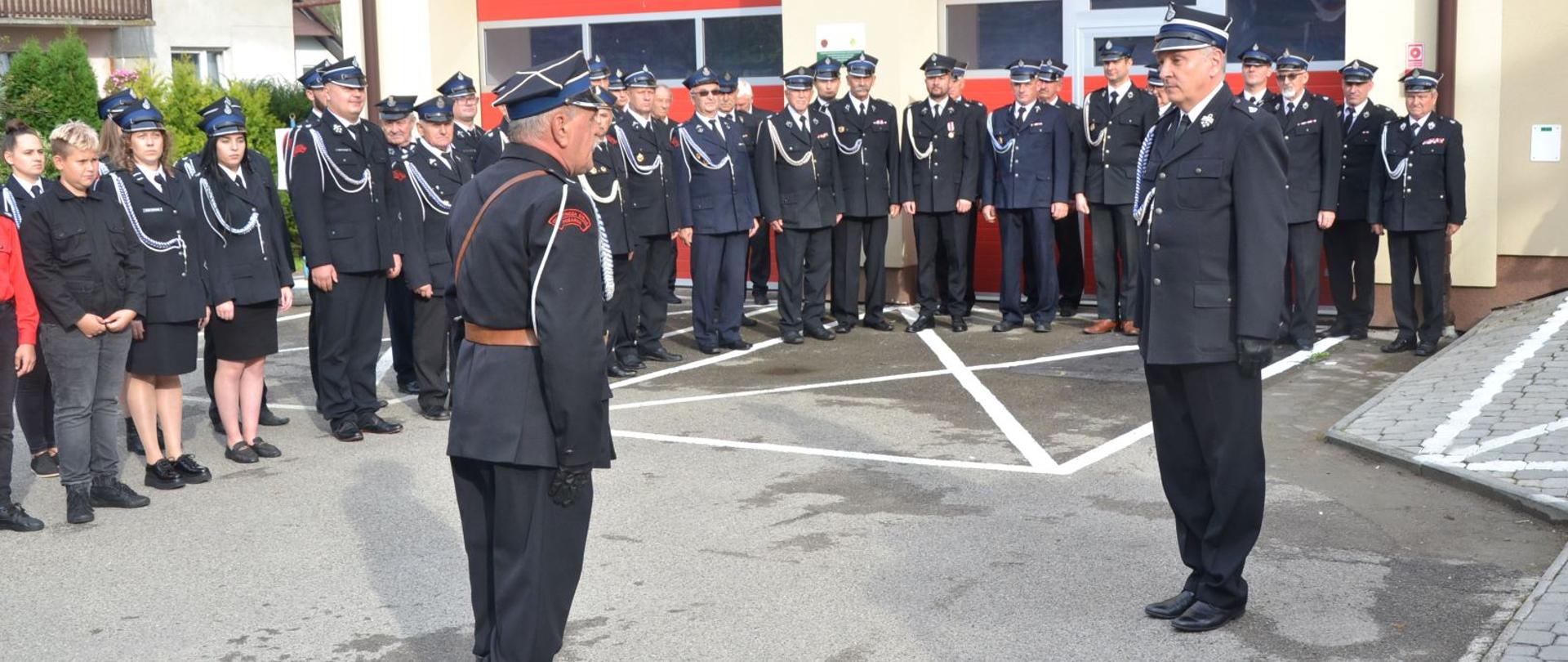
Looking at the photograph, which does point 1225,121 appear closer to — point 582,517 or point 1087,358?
point 582,517

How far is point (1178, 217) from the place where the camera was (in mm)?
5703

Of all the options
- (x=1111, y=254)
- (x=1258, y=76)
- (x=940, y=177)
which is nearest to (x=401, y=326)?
(x=940, y=177)

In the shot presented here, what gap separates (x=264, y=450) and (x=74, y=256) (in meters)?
1.72

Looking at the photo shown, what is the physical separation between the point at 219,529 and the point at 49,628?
1.37m

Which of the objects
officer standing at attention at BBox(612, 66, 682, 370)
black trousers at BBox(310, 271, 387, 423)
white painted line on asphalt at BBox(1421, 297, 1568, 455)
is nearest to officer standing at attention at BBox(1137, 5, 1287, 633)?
white painted line on asphalt at BBox(1421, 297, 1568, 455)

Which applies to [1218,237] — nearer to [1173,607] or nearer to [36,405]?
[1173,607]

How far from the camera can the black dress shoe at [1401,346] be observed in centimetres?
1144

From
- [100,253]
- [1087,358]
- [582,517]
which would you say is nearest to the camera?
[582,517]

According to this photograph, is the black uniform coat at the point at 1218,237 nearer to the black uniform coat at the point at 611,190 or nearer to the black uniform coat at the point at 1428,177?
the black uniform coat at the point at 611,190

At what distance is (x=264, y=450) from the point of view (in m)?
8.88

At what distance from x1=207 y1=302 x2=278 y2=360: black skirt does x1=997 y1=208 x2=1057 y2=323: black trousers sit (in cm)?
604

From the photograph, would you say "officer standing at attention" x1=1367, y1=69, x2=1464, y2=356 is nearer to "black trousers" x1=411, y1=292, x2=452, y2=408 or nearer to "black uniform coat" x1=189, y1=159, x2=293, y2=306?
"black trousers" x1=411, y1=292, x2=452, y2=408

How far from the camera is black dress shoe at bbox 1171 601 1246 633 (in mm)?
5551

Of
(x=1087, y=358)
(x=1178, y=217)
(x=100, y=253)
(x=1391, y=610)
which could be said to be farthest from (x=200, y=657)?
(x=1087, y=358)
